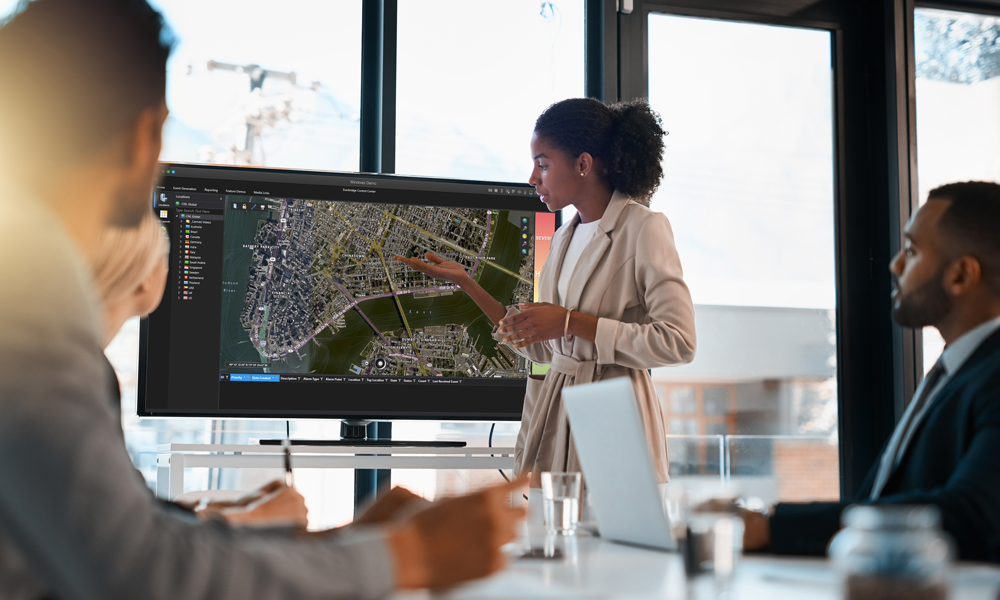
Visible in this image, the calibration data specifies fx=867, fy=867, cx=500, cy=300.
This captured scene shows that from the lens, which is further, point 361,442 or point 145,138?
point 361,442

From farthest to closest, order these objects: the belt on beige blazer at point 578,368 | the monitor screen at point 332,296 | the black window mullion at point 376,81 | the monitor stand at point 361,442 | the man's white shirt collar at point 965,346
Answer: the black window mullion at point 376,81, the monitor screen at point 332,296, the monitor stand at point 361,442, the belt on beige blazer at point 578,368, the man's white shirt collar at point 965,346

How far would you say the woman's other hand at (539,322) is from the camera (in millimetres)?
2328

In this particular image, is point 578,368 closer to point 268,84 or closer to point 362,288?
point 362,288

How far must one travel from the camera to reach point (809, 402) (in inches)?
147

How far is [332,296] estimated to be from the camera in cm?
306

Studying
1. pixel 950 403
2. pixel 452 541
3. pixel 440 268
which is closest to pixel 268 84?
pixel 440 268

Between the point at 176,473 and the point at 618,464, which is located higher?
the point at 618,464

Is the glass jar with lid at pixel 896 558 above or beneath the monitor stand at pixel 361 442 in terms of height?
above

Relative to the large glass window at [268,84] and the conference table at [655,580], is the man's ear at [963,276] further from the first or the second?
the large glass window at [268,84]

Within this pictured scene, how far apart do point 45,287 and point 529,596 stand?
1.87 feet

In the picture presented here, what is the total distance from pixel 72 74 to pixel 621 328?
161cm

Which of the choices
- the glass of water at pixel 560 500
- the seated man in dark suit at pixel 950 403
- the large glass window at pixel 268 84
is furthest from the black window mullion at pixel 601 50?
the glass of water at pixel 560 500

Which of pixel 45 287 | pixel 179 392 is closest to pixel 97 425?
pixel 45 287

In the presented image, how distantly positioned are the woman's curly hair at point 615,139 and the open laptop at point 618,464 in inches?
48.5
